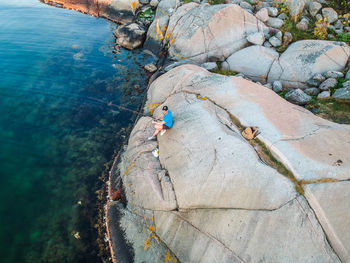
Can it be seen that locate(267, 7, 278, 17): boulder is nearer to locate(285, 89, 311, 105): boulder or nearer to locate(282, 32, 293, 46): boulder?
locate(282, 32, 293, 46): boulder

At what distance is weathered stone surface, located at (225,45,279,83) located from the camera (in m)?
14.4

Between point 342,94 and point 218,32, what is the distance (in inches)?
362

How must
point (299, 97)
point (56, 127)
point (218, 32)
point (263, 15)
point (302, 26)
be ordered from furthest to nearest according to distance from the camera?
point (263, 15) → point (302, 26) → point (218, 32) → point (56, 127) → point (299, 97)

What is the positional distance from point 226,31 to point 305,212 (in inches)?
547

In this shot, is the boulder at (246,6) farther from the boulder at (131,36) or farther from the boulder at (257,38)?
the boulder at (131,36)

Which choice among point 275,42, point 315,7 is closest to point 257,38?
point 275,42

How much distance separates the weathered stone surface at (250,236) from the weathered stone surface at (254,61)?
32.5 ft

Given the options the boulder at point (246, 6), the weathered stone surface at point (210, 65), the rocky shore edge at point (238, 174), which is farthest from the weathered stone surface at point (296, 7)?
the weathered stone surface at point (210, 65)

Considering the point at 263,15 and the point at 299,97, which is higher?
the point at 263,15

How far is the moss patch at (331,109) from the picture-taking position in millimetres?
10981

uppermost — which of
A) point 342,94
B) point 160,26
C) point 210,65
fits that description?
point 342,94

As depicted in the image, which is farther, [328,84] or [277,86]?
[277,86]

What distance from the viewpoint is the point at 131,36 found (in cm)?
2055

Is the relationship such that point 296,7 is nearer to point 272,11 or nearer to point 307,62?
point 272,11
